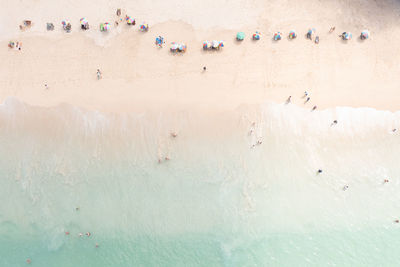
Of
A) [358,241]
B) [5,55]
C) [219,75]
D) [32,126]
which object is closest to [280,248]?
[358,241]

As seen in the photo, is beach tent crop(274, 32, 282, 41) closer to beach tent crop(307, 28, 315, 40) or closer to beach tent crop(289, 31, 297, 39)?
beach tent crop(289, 31, 297, 39)

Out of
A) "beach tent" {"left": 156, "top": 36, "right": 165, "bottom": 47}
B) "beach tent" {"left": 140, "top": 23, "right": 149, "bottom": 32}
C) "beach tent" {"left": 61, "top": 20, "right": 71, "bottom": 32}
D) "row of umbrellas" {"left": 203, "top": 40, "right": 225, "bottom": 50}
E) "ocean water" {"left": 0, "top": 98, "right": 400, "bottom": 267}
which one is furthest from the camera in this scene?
"beach tent" {"left": 61, "top": 20, "right": 71, "bottom": 32}

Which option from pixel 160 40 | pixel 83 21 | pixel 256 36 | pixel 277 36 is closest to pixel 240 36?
pixel 256 36

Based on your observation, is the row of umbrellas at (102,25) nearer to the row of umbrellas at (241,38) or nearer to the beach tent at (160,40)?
the beach tent at (160,40)

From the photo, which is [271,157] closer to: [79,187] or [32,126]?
[79,187]

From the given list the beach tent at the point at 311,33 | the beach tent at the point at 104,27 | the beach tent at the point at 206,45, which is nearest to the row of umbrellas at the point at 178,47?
the beach tent at the point at 206,45

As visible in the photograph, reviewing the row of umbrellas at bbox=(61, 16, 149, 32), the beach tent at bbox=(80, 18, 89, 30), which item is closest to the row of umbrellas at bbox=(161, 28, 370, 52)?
the row of umbrellas at bbox=(61, 16, 149, 32)
